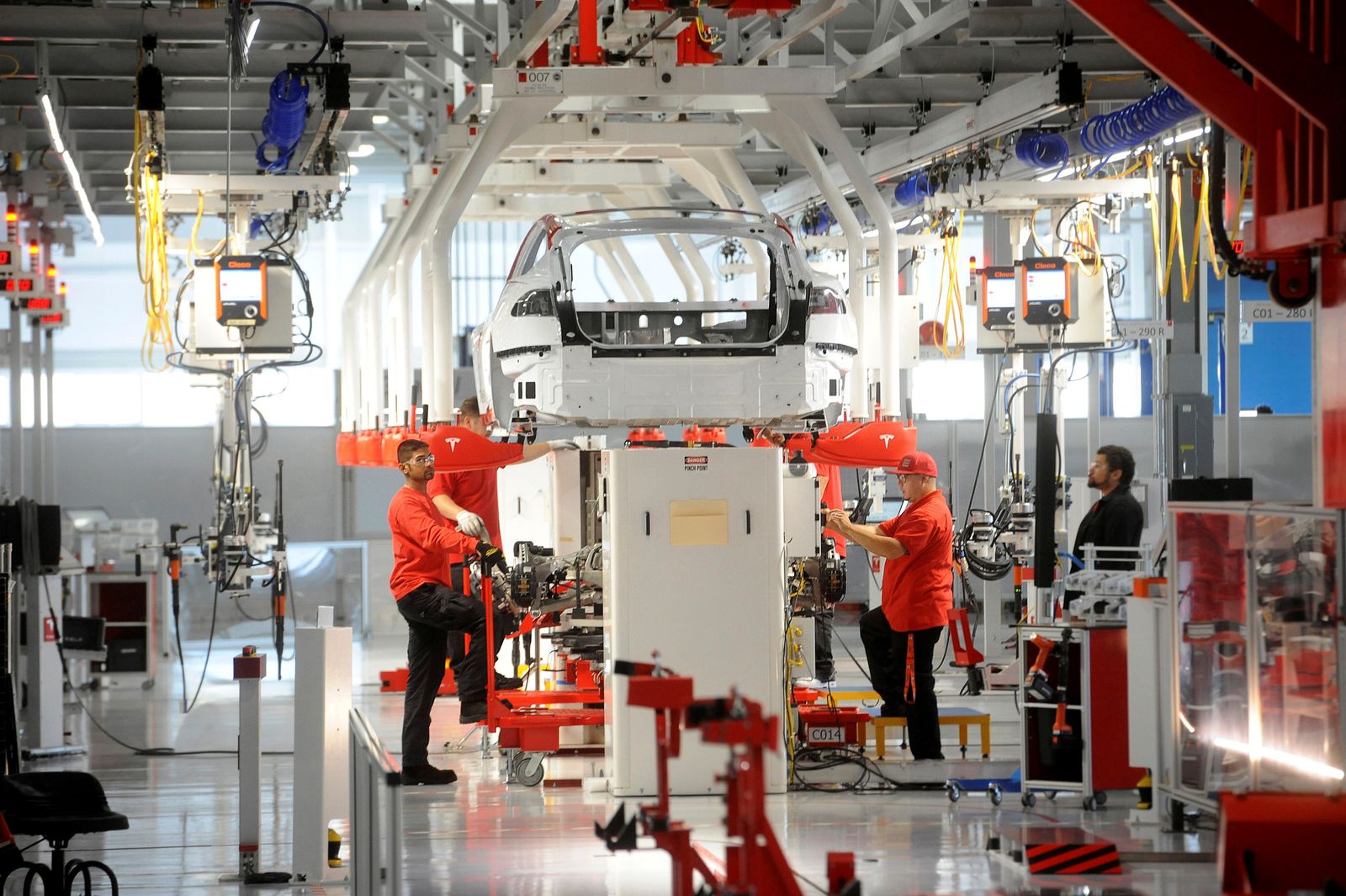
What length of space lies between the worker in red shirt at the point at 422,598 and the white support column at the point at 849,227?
249 centimetres

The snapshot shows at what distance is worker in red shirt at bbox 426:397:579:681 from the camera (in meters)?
9.55

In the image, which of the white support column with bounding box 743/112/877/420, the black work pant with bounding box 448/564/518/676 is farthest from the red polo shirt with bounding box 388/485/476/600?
the white support column with bounding box 743/112/877/420

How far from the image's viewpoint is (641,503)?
7750 millimetres

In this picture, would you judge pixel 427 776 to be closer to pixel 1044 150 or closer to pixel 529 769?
pixel 529 769

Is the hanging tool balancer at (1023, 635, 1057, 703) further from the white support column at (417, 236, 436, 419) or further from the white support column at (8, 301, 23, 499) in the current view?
the white support column at (8, 301, 23, 499)

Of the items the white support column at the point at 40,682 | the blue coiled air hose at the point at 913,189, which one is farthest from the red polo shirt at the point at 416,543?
the blue coiled air hose at the point at 913,189

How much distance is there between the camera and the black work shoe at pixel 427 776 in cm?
842

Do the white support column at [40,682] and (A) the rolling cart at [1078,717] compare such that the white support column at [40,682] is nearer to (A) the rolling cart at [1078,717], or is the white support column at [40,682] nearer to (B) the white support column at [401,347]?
(B) the white support column at [401,347]

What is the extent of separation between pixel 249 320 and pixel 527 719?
4.34m

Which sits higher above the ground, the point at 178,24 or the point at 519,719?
the point at 178,24

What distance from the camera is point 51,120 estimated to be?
1059 cm

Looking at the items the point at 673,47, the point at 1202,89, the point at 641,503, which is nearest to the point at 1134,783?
the point at 641,503

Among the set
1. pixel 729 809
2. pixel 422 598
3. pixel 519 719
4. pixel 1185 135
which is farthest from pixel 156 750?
pixel 1185 135

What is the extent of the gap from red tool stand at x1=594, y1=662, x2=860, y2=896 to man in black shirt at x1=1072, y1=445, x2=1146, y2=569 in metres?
5.23
